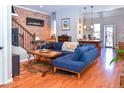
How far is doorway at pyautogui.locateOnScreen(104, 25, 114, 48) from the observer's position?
1204 cm

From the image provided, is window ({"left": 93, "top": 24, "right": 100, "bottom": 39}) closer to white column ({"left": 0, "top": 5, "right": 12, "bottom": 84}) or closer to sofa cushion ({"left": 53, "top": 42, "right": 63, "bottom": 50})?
sofa cushion ({"left": 53, "top": 42, "right": 63, "bottom": 50})

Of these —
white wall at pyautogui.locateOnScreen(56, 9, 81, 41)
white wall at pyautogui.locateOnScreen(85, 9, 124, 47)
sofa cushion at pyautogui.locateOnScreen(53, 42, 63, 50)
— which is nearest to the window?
white wall at pyautogui.locateOnScreen(85, 9, 124, 47)

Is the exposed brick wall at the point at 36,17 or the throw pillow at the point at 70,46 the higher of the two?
the exposed brick wall at the point at 36,17

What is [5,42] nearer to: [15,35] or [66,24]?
[15,35]

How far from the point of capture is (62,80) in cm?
416

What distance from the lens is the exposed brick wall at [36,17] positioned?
326 inches

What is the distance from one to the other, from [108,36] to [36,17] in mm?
5990

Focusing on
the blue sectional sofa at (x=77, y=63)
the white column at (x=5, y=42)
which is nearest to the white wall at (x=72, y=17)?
the blue sectional sofa at (x=77, y=63)

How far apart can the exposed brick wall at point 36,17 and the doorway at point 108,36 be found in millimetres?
4574

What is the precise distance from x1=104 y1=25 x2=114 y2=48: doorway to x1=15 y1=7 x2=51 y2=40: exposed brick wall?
15.0 feet

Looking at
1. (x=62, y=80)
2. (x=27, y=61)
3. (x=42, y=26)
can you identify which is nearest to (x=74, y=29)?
(x=42, y=26)

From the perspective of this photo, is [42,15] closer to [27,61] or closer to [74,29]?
[74,29]

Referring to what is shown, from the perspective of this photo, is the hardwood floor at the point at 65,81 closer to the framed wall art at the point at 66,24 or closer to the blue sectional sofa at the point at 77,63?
the blue sectional sofa at the point at 77,63
